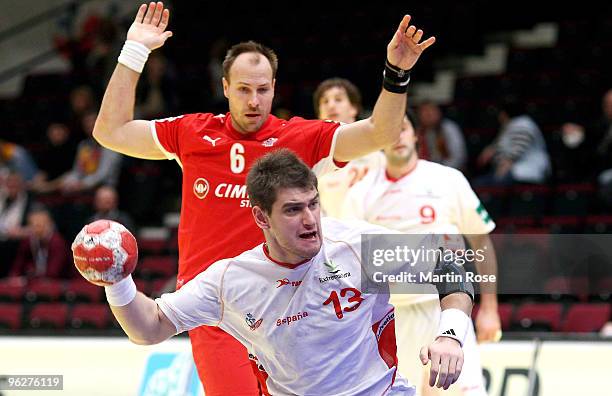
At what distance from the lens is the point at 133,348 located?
331 inches

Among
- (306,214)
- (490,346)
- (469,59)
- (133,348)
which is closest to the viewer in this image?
(306,214)

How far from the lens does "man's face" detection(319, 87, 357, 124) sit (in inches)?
284

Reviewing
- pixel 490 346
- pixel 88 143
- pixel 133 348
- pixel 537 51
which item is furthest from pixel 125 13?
pixel 490 346

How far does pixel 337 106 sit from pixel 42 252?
6.81 m

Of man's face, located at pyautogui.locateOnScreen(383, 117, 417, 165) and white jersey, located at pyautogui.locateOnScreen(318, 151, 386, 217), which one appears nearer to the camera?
man's face, located at pyautogui.locateOnScreen(383, 117, 417, 165)

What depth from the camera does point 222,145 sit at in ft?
17.9

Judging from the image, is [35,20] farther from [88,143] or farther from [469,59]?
[469,59]

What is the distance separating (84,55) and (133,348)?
10130 mm

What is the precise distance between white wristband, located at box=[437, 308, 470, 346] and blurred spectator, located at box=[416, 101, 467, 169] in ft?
26.5

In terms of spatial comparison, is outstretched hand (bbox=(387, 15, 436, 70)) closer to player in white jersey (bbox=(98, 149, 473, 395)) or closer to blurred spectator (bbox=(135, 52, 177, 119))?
player in white jersey (bbox=(98, 149, 473, 395))

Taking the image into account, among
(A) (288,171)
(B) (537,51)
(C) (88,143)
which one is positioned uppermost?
(B) (537,51)

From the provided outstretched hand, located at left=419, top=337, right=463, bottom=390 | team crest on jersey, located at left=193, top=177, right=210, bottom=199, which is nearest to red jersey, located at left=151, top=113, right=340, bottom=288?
team crest on jersey, located at left=193, top=177, right=210, bottom=199

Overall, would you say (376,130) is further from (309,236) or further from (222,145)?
(309,236)

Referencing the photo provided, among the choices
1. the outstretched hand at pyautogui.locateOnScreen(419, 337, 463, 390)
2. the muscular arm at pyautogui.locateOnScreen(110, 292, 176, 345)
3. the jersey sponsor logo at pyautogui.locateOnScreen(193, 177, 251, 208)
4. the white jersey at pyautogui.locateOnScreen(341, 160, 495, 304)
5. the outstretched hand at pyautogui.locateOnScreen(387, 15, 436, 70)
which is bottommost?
the outstretched hand at pyautogui.locateOnScreen(419, 337, 463, 390)
